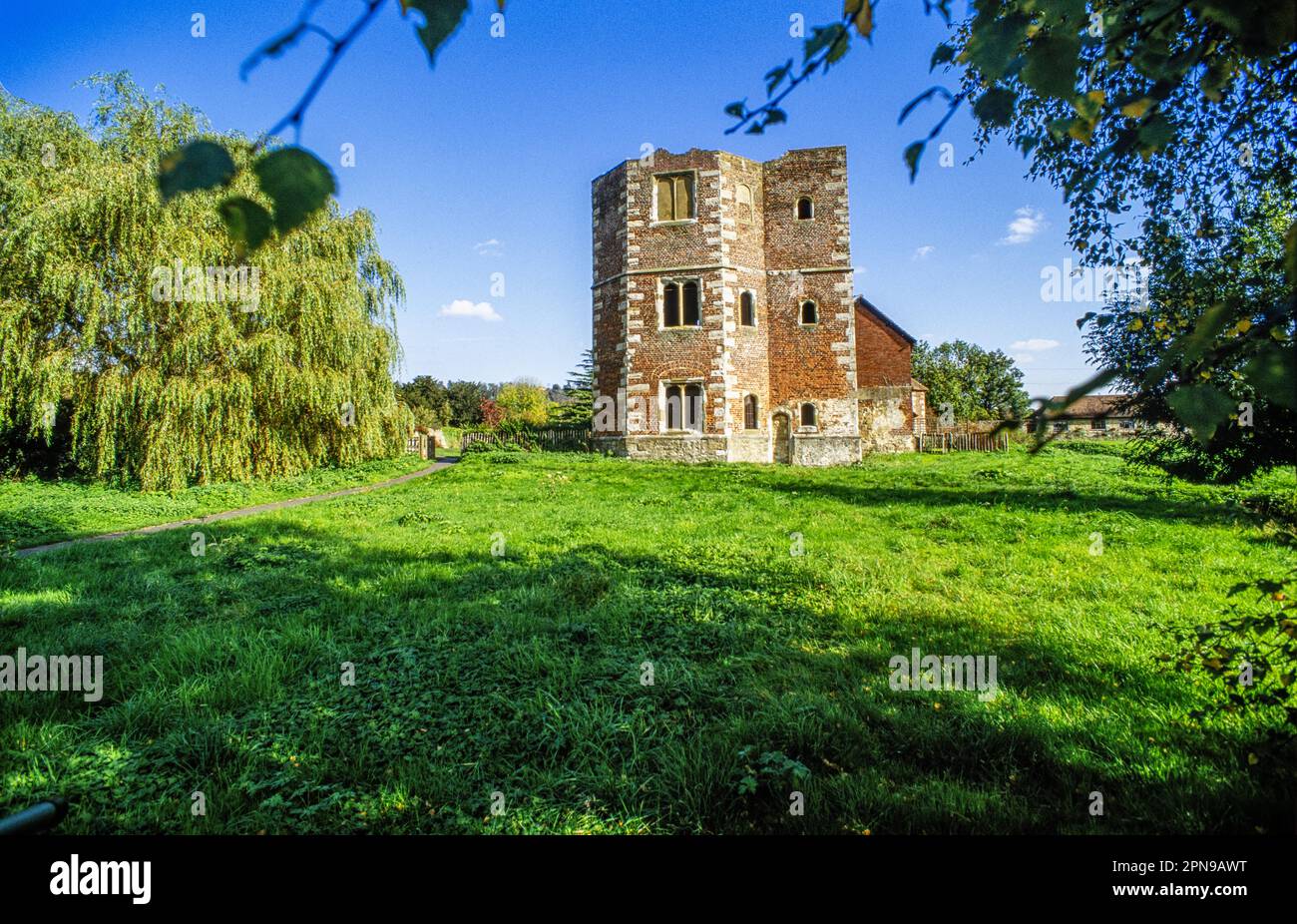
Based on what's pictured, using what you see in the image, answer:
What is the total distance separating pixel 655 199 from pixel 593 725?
24.7m

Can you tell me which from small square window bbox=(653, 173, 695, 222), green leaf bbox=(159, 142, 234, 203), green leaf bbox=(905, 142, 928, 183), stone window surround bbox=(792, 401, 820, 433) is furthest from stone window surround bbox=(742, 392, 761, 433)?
green leaf bbox=(159, 142, 234, 203)

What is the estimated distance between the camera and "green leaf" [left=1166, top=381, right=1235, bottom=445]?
1413 millimetres

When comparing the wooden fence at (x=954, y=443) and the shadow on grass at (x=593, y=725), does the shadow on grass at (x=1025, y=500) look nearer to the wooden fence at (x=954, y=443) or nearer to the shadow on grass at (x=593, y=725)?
the shadow on grass at (x=593, y=725)

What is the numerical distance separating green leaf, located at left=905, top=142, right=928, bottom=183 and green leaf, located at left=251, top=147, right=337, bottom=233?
154cm

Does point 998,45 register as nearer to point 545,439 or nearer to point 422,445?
point 545,439

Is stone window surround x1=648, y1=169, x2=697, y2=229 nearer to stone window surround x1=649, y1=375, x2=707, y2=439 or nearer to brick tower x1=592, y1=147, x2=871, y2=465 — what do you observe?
brick tower x1=592, y1=147, x2=871, y2=465

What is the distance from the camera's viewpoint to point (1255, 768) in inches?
120

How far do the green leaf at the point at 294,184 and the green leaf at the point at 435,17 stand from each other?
37cm

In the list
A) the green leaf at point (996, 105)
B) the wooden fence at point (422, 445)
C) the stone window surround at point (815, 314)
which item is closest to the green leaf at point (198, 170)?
the green leaf at point (996, 105)

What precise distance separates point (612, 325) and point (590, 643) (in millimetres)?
22278
